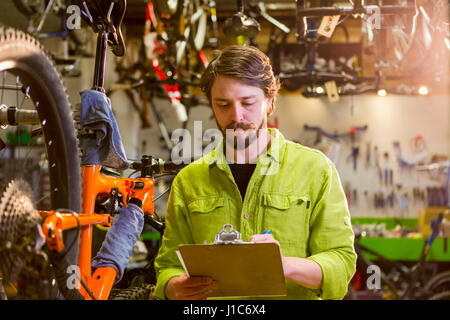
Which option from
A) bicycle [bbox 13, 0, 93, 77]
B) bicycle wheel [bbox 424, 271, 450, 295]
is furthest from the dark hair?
bicycle wheel [bbox 424, 271, 450, 295]

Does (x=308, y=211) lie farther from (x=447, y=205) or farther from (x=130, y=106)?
(x=447, y=205)

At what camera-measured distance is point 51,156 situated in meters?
1.09

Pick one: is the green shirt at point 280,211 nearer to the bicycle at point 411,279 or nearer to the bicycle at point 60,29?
the bicycle at point 60,29

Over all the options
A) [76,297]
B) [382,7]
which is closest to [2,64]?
[76,297]

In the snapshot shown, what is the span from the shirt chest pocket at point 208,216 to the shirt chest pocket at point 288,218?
11cm

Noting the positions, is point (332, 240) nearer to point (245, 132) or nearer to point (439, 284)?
point (245, 132)

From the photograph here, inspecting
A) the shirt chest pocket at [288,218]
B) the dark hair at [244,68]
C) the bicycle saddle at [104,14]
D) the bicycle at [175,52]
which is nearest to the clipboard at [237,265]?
the shirt chest pocket at [288,218]

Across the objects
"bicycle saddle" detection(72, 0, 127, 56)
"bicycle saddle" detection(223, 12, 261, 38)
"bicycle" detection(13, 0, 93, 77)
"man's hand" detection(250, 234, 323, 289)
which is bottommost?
"man's hand" detection(250, 234, 323, 289)

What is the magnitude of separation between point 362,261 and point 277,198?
11.5ft

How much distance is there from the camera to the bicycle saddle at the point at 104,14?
1391 mm

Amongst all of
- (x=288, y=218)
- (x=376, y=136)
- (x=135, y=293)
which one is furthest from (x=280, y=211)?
(x=376, y=136)

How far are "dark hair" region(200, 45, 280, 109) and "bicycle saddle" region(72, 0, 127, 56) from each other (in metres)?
0.31

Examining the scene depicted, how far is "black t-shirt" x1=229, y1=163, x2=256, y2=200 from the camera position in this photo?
1.41 metres

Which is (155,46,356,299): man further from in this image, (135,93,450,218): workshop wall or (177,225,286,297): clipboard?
(135,93,450,218): workshop wall
